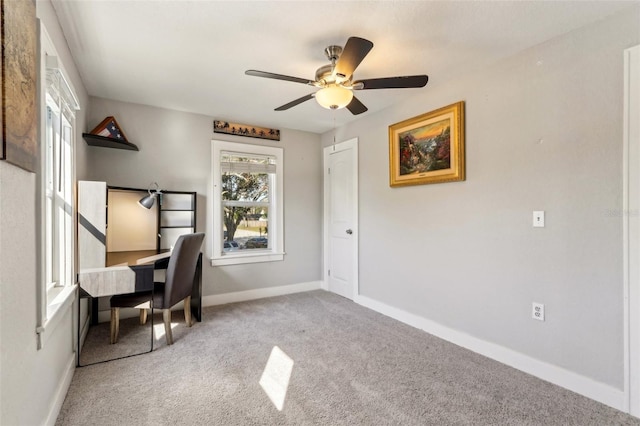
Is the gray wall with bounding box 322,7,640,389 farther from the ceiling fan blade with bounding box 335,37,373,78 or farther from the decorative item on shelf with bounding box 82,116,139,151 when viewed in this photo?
the decorative item on shelf with bounding box 82,116,139,151

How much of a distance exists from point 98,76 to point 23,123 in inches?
75.2

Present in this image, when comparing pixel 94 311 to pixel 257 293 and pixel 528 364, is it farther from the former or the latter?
pixel 528 364

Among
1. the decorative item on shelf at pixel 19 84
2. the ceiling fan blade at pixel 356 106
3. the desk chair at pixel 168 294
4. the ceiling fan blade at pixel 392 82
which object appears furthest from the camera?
the desk chair at pixel 168 294

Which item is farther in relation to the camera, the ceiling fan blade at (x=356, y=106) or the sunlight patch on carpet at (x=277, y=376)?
the ceiling fan blade at (x=356, y=106)

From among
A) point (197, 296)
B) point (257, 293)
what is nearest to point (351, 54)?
point (197, 296)

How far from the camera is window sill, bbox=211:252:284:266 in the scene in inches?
155

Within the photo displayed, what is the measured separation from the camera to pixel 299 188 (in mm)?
4559

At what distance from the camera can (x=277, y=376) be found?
221 cm

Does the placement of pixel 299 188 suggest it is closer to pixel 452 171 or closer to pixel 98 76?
pixel 452 171

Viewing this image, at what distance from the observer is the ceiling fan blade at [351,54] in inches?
65.3

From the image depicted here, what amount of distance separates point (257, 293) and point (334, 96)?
3.01m

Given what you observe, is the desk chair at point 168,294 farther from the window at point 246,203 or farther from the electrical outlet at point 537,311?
the electrical outlet at point 537,311

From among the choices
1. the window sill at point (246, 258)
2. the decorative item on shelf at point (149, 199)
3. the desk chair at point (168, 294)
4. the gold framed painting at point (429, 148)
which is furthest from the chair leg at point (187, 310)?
the gold framed painting at point (429, 148)

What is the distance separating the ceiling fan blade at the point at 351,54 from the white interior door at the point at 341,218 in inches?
82.5
